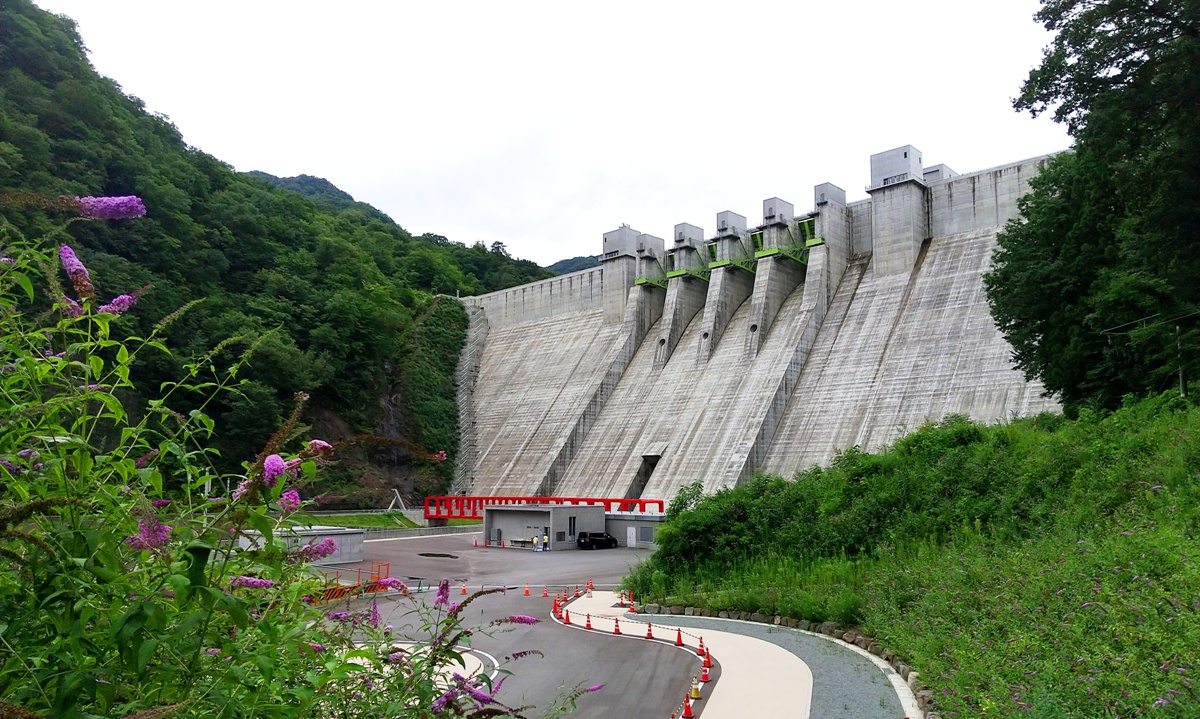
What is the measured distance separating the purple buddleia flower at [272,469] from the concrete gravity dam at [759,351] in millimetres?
25465

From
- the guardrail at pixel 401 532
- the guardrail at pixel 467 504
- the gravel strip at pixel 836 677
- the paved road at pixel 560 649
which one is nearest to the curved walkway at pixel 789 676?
the gravel strip at pixel 836 677

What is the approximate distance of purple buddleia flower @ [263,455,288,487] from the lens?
2.66m

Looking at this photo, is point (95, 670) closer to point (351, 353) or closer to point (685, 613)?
point (685, 613)

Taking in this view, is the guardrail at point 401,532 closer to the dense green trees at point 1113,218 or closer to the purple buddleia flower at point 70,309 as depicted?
the dense green trees at point 1113,218

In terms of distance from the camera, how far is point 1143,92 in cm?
1451

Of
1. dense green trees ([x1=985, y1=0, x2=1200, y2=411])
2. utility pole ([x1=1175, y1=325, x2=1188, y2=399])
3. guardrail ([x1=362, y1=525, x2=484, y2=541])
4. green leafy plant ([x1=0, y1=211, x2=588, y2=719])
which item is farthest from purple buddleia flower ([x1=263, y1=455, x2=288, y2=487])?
guardrail ([x1=362, y1=525, x2=484, y2=541])

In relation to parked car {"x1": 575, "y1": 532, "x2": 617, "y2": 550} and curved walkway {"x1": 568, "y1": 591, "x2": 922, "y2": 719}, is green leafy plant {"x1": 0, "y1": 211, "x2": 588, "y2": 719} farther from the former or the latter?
parked car {"x1": 575, "y1": 532, "x2": 617, "y2": 550}

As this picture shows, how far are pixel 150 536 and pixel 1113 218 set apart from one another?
2400 cm

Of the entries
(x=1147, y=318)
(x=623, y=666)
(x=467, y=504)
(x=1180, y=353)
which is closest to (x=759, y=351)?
(x=467, y=504)

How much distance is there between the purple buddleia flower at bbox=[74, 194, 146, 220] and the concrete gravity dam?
25.6 metres

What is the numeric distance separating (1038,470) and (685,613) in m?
6.73

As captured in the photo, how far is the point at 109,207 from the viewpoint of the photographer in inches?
111

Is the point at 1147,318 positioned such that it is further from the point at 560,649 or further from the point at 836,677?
the point at 560,649

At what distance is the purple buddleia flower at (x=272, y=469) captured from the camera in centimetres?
266
